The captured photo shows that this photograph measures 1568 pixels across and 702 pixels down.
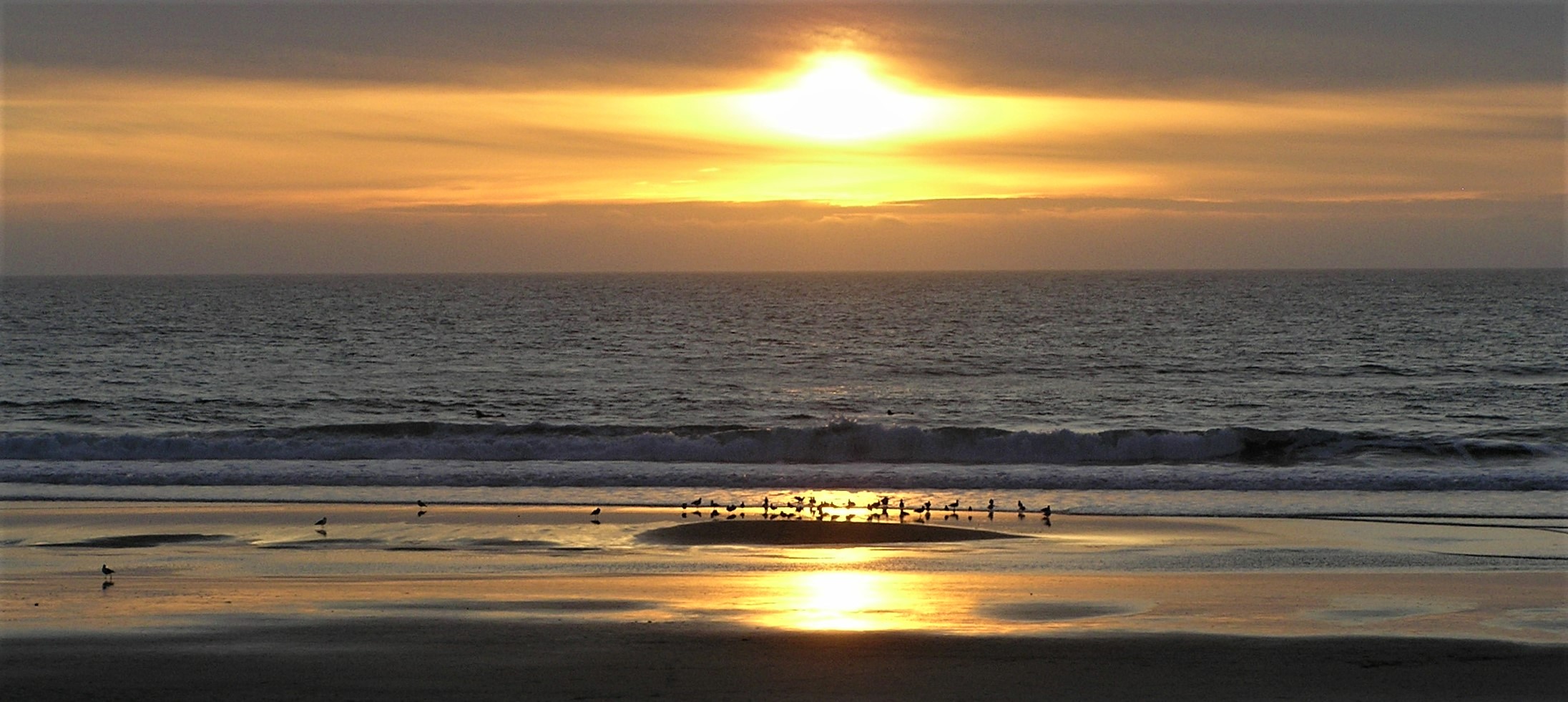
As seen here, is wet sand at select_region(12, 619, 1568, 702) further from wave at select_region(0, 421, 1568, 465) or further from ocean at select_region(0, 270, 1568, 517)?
wave at select_region(0, 421, 1568, 465)

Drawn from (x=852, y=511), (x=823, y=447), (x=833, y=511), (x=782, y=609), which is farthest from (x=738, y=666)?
(x=823, y=447)

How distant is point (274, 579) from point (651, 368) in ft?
137

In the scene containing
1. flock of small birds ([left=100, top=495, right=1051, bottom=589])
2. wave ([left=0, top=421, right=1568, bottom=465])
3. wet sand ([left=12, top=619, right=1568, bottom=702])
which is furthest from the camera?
wave ([left=0, top=421, right=1568, bottom=465])

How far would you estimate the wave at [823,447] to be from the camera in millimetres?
30797

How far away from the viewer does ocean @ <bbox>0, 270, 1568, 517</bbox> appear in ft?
81.7

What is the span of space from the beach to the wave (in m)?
10.8

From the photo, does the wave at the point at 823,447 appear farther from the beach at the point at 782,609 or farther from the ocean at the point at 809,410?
the beach at the point at 782,609

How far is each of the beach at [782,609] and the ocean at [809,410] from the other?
3657mm

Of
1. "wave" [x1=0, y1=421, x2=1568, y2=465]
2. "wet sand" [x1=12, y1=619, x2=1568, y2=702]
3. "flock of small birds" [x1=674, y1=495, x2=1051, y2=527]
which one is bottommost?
"wet sand" [x1=12, y1=619, x2=1568, y2=702]

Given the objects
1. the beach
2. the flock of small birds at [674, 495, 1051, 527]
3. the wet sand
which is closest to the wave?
the flock of small birds at [674, 495, 1051, 527]

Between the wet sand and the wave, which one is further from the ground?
the wave

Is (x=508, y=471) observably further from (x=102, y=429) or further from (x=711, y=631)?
(x=102, y=429)

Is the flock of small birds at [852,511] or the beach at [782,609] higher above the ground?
the flock of small birds at [852,511]

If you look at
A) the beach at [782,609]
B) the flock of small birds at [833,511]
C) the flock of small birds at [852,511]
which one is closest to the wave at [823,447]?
the flock of small birds at [833,511]
